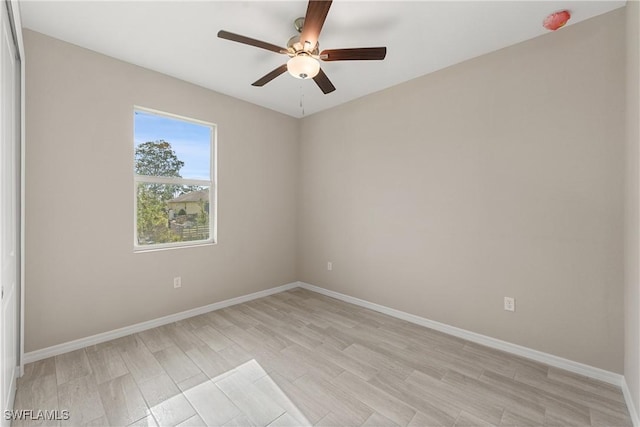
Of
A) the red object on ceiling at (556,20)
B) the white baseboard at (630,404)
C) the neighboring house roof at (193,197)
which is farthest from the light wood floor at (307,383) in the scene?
the red object on ceiling at (556,20)

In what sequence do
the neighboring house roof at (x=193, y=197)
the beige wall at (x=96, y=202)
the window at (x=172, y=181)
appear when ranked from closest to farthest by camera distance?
the beige wall at (x=96, y=202)
the window at (x=172, y=181)
the neighboring house roof at (x=193, y=197)

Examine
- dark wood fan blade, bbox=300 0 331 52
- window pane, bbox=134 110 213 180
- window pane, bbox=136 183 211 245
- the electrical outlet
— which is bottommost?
the electrical outlet

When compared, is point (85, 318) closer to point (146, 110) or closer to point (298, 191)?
point (146, 110)

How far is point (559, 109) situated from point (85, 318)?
173 inches

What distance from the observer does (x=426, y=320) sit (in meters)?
2.99

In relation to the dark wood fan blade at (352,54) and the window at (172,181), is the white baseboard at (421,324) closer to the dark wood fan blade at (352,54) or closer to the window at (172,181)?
the window at (172,181)

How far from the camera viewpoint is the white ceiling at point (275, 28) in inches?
78.7

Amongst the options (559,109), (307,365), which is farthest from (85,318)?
(559,109)

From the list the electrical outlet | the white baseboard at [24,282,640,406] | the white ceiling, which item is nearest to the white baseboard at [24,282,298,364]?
the white baseboard at [24,282,640,406]

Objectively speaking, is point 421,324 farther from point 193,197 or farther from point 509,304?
point 193,197

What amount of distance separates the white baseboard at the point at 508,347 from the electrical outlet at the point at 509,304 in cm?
31

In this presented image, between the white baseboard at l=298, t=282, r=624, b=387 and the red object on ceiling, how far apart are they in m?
2.55

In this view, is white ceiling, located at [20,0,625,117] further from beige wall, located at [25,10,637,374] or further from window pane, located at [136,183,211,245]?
window pane, located at [136,183,211,245]

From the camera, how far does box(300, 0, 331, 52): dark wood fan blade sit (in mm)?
1604
